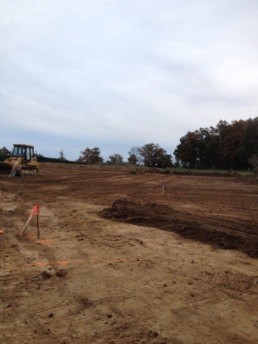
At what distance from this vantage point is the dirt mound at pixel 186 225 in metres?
6.21

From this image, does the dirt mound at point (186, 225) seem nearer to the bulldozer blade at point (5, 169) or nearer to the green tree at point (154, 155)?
the bulldozer blade at point (5, 169)

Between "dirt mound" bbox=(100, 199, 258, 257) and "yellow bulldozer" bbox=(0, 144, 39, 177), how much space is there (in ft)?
50.2

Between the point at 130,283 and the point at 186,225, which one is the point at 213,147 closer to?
the point at 186,225

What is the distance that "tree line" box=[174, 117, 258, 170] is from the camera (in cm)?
6034

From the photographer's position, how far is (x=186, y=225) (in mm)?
7457

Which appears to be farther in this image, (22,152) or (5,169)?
(22,152)

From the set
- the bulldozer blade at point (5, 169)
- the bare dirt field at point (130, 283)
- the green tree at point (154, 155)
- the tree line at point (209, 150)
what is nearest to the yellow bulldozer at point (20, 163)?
the bulldozer blade at point (5, 169)

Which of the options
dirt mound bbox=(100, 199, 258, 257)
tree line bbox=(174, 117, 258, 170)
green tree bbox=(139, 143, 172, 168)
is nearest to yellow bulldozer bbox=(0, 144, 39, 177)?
dirt mound bbox=(100, 199, 258, 257)

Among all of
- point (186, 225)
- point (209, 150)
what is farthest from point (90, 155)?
point (186, 225)

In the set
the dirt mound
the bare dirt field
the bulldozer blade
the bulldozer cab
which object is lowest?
the bare dirt field

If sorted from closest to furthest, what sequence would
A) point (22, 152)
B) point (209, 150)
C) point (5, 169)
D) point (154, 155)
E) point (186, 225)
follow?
point (186, 225), point (5, 169), point (22, 152), point (209, 150), point (154, 155)

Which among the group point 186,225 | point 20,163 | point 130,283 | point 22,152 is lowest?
point 130,283

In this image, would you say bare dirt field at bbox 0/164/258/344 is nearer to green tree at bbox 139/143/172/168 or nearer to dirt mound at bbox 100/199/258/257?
dirt mound at bbox 100/199/258/257

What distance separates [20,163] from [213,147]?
5038cm
